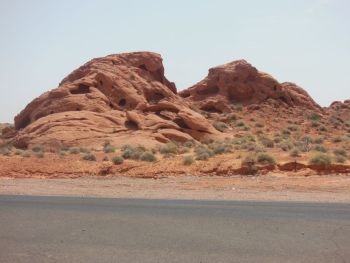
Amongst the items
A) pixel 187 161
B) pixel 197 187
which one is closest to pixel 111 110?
pixel 187 161

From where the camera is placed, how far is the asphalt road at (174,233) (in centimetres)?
754

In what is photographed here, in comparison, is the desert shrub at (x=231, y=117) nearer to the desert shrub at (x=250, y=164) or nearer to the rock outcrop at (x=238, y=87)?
the rock outcrop at (x=238, y=87)

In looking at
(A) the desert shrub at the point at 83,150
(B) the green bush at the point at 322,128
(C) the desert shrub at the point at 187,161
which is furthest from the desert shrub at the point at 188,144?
→ (B) the green bush at the point at 322,128

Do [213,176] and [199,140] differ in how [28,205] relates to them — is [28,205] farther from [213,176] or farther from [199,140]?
[199,140]

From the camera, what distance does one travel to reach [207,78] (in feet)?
206

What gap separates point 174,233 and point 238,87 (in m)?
52.1

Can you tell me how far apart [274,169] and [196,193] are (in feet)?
23.8

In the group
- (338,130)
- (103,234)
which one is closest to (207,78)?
(338,130)

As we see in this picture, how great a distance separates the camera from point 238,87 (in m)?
60.5

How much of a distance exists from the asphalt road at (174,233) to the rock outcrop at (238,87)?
46.6 m

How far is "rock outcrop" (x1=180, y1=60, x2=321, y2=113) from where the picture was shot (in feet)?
198

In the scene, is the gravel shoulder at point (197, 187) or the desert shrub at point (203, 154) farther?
the desert shrub at point (203, 154)

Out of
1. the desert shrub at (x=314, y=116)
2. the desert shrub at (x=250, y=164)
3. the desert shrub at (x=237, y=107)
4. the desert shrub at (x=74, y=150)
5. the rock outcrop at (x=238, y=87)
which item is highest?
the rock outcrop at (x=238, y=87)

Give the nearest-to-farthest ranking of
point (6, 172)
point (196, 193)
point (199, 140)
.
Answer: point (196, 193)
point (6, 172)
point (199, 140)
